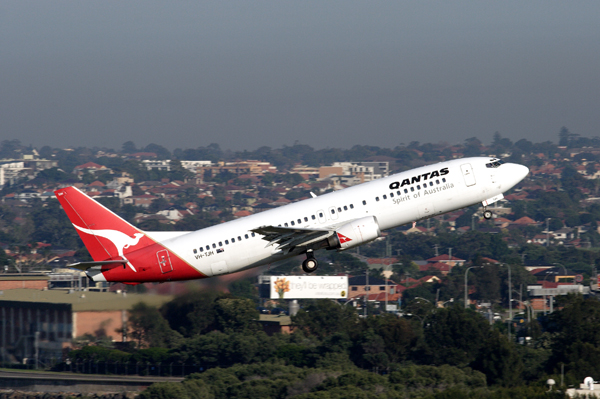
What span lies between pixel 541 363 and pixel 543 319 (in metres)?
20.1

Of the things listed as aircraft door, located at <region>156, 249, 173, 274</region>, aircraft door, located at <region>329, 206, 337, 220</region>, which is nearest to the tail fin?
aircraft door, located at <region>156, 249, 173, 274</region>

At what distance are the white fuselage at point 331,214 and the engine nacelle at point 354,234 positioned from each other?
0.81 meters

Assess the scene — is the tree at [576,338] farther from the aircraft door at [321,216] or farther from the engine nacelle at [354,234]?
the aircraft door at [321,216]

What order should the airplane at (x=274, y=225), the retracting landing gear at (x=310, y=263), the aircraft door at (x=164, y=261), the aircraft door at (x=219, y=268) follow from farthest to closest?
the retracting landing gear at (x=310, y=263)
the aircraft door at (x=164, y=261)
the aircraft door at (x=219, y=268)
the airplane at (x=274, y=225)

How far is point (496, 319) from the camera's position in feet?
566

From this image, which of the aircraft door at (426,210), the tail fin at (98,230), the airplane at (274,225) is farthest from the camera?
the tail fin at (98,230)

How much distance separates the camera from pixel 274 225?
180ft

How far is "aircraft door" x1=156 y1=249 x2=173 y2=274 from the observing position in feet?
183

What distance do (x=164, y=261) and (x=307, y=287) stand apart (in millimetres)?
121881

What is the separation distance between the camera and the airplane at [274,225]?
54844mm

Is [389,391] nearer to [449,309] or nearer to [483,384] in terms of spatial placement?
[483,384]

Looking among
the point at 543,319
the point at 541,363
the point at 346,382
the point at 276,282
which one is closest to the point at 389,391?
the point at 346,382

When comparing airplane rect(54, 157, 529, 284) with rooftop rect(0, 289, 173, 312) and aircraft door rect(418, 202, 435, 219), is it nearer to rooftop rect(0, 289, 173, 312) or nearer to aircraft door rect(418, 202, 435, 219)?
aircraft door rect(418, 202, 435, 219)

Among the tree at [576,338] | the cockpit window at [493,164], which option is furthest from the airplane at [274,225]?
the tree at [576,338]
